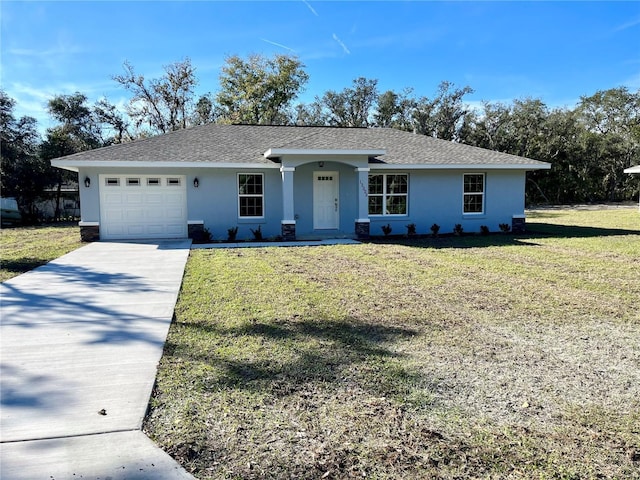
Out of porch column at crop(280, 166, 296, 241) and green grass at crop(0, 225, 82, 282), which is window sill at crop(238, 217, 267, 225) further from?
green grass at crop(0, 225, 82, 282)

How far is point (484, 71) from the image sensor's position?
38125mm

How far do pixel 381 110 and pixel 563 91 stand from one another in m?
17.3

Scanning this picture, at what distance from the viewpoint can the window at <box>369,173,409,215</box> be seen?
16.1m

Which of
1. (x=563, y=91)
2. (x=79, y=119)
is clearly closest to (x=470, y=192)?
(x=79, y=119)

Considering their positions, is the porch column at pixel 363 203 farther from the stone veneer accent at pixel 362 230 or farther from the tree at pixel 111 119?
the tree at pixel 111 119

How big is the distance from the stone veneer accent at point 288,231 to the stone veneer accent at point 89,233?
5.99 metres

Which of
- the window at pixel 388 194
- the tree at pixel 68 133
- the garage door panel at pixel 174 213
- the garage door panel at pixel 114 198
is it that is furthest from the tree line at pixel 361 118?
the window at pixel 388 194

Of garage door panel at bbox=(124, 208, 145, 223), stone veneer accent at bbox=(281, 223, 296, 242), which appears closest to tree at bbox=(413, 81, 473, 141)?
stone veneer accent at bbox=(281, 223, 296, 242)

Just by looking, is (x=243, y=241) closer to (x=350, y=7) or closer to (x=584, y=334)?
(x=350, y=7)

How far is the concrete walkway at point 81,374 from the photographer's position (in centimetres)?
262

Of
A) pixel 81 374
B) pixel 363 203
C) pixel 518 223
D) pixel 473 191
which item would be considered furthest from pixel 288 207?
pixel 81 374

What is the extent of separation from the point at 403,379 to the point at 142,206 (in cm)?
1308

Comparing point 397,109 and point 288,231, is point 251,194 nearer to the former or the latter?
point 288,231

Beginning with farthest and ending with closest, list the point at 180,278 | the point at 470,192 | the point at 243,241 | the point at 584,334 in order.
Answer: the point at 470,192 → the point at 243,241 → the point at 180,278 → the point at 584,334
